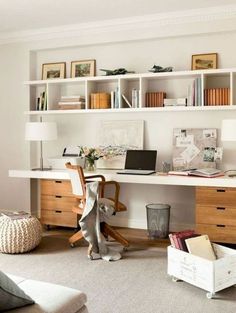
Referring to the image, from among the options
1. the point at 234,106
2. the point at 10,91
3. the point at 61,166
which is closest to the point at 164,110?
the point at 234,106

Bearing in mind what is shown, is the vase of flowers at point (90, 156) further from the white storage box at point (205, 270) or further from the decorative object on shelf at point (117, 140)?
the white storage box at point (205, 270)

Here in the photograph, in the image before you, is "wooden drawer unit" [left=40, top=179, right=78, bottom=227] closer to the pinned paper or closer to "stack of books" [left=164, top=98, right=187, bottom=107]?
the pinned paper

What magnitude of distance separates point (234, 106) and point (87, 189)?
1794mm

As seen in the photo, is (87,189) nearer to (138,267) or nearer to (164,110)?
(138,267)

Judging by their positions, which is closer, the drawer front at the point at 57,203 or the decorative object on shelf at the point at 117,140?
the drawer front at the point at 57,203

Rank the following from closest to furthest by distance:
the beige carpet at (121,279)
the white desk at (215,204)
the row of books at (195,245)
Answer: the beige carpet at (121,279) → the row of books at (195,245) → the white desk at (215,204)

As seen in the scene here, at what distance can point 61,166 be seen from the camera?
4.85 m

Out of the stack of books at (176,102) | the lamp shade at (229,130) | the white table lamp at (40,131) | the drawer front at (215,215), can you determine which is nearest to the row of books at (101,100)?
the white table lamp at (40,131)

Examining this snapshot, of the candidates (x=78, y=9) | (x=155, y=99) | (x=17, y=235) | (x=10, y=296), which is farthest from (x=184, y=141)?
(x=10, y=296)

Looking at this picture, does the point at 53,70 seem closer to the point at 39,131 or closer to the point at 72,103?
the point at 72,103

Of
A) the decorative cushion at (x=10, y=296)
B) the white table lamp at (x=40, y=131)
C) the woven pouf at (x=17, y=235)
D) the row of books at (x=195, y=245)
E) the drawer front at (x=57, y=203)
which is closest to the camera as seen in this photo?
the decorative cushion at (x=10, y=296)

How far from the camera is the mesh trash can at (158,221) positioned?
4453 mm

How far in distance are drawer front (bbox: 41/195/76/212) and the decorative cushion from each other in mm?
2880

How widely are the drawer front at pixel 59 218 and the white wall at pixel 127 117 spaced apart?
26.5 inches
